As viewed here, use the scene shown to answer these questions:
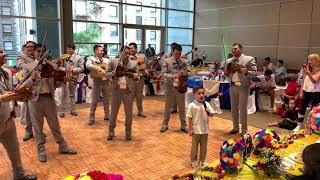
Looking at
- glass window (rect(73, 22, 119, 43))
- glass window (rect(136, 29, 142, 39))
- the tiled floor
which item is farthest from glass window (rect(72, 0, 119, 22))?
the tiled floor

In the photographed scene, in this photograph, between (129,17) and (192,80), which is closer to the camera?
(192,80)

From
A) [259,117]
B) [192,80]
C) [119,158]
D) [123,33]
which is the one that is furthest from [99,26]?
[119,158]

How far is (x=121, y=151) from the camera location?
463 cm

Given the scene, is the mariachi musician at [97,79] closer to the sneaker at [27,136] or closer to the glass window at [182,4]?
the sneaker at [27,136]

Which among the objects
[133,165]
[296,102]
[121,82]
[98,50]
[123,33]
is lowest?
[133,165]

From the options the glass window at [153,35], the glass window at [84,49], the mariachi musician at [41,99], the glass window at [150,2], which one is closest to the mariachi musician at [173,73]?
the mariachi musician at [41,99]

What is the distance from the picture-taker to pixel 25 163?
411cm

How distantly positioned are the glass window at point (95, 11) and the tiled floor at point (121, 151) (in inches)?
225

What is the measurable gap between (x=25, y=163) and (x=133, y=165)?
5.00ft

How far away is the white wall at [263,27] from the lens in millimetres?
10469

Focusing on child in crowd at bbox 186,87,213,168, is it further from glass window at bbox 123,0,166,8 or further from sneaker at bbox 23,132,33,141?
glass window at bbox 123,0,166,8

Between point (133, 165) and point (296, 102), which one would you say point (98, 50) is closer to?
point (133, 165)

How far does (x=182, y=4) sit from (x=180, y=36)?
1.54 meters

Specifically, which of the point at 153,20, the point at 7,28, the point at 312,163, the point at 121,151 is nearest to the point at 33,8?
the point at 7,28
